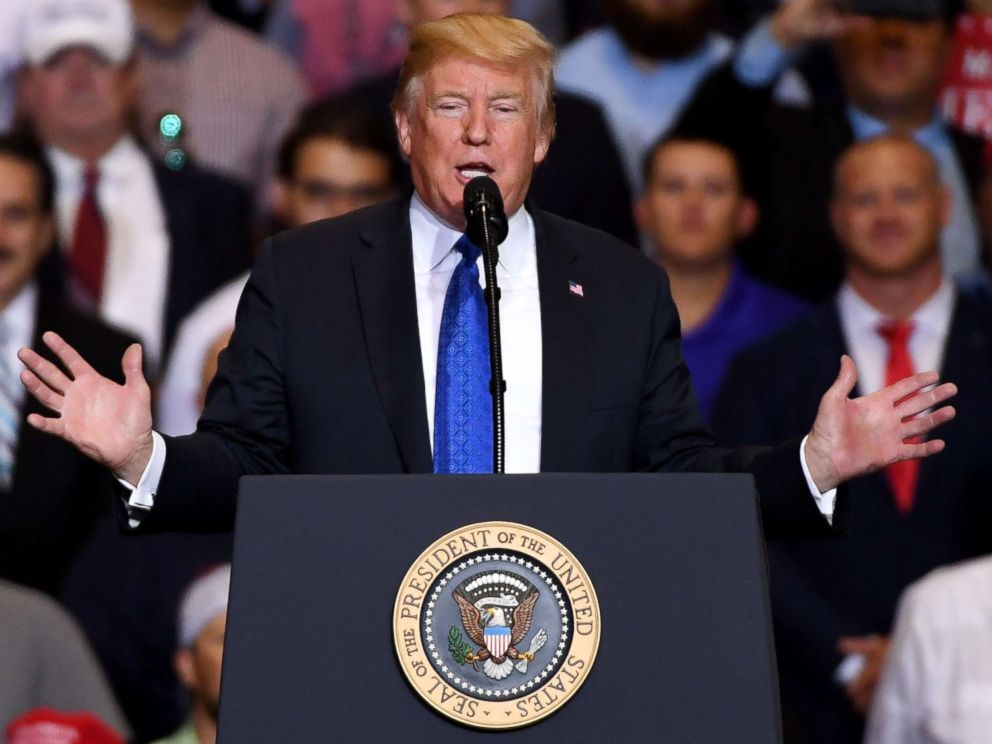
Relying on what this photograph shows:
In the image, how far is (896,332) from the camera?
177 inches

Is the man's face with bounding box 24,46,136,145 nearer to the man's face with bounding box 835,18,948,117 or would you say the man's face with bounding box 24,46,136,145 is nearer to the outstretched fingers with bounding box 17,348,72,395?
the man's face with bounding box 835,18,948,117

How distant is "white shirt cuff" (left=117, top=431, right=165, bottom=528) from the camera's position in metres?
2.18

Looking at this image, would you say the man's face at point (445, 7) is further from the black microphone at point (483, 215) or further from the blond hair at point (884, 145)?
the black microphone at point (483, 215)

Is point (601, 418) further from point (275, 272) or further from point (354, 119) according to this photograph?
point (354, 119)

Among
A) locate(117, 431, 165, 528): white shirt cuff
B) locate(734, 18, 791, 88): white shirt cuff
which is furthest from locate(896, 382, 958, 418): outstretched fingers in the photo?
locate(734, 18, 791, 88): white shirt cuff

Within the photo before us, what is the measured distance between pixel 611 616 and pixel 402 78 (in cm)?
87

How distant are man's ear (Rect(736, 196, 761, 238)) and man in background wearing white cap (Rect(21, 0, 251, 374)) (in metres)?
1.28

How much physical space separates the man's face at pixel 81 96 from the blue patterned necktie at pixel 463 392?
293 cm

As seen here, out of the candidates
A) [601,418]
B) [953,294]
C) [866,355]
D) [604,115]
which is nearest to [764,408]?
[866,355]

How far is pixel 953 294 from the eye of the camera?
4.64 metres

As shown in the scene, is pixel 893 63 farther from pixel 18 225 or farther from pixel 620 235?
pixel 18 225

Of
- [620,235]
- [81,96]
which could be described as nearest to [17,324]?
[81,96]

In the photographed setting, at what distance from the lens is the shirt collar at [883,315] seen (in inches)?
179

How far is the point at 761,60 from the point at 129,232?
1730 millimetres
